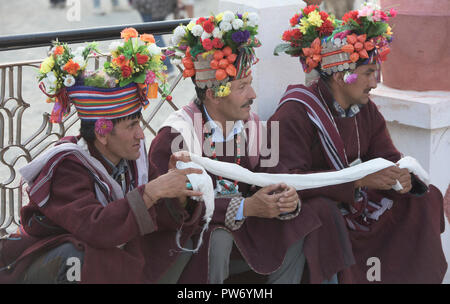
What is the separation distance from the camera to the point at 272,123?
3994 mm

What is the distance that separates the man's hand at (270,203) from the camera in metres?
3.42

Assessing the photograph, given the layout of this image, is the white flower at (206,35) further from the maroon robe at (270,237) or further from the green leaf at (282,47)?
the green leaf at (282,47)

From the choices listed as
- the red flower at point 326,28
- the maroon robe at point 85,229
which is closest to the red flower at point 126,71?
the maroon robe at point 85,229

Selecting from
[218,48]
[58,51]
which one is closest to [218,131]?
[218,48]

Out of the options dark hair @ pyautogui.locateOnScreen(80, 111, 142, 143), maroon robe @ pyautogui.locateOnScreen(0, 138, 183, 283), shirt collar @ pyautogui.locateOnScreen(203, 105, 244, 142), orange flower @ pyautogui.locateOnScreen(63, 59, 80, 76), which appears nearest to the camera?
maroon robe @ pyautogui.locateOnScreen(0, 138, 183, 283)

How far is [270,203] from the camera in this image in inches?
134

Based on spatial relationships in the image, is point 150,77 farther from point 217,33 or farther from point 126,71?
point 217,33

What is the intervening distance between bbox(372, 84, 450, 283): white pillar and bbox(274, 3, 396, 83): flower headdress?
55 centimetres

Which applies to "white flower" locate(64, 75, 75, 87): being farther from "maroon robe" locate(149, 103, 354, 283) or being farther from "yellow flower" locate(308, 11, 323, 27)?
"yellow flower" locate(308, 11, 323, 27)

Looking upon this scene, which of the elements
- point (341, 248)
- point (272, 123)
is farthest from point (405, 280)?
point (272, 123)

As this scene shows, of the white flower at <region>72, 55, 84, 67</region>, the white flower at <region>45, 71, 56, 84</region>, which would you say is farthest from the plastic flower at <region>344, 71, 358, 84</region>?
the white flower at <region>45, 71, 56, 84</region>

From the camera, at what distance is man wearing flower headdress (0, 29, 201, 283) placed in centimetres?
304

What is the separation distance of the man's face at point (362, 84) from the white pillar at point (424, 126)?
536mm

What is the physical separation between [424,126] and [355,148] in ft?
1.88
